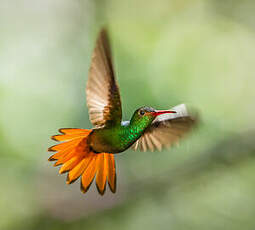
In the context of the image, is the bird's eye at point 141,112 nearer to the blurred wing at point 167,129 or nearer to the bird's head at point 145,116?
the bird's head at point 145,116

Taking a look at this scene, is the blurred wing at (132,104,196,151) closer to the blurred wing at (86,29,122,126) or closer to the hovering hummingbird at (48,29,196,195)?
the hovering hummingbird at (48,29,196,195)

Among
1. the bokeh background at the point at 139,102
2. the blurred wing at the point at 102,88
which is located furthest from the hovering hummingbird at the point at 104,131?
the bokeh background at the point at 139,102

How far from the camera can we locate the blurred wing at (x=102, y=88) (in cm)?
97

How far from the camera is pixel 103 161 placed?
1.36 metres

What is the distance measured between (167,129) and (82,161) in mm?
373

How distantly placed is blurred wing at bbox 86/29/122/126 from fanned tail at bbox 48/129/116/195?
88 mm

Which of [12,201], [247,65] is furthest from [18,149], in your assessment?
[247,65]

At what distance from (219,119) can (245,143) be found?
1127mm

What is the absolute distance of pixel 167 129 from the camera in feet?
4.72

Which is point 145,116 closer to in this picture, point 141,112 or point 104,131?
point 141,112

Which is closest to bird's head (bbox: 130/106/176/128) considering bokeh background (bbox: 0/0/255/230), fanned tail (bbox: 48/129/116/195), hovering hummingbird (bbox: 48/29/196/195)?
hovering hummingbird (bbox: 48/29/196/195)

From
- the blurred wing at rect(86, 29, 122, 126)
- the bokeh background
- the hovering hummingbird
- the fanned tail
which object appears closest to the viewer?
the blurred wing at rect(86, 29, 122, 126)

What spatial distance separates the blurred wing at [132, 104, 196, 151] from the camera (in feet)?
4.35

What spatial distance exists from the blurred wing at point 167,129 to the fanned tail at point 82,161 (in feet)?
0.75
